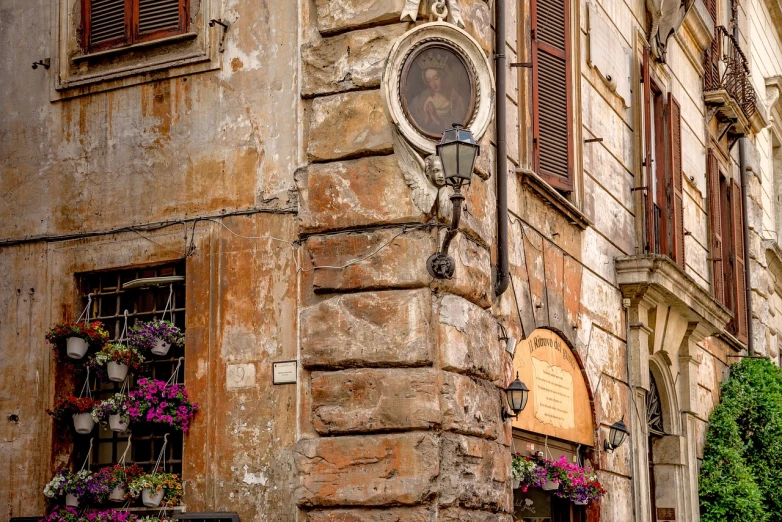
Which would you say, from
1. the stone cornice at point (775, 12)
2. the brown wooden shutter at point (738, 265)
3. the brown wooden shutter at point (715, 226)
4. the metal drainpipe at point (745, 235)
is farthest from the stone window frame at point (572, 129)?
the stone cornice at point (775, 12)

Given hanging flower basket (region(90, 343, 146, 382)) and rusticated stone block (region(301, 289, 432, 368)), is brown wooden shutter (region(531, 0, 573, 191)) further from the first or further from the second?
hanging flower basket (region(90, 343, 146, 382))

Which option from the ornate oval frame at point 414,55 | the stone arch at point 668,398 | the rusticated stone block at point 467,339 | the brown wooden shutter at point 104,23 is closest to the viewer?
the rusticated stone block at point 467,339

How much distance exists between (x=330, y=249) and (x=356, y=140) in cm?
78

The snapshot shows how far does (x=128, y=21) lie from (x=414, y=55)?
2547mm

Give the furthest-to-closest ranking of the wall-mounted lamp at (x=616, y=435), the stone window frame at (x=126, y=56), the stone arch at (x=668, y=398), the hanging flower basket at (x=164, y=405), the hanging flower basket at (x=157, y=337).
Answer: the stone arch at (x=668, y=398), the wall-mounted lamp at (x=616, y=435), the stone window frame at (x=126, y=56), the hanging flower basket at (x=157, y=337), the hanging flower basket at (x=164, y=405)

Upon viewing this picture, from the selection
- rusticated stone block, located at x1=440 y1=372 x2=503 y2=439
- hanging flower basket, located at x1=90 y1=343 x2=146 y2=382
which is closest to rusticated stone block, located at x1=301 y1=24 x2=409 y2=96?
rusticated stone block, located at x1=440 y1=372 x2=503 y2=439

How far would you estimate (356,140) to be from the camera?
9438 mm

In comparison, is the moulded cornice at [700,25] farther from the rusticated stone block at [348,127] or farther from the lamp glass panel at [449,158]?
the lamp glass panel at [449,158]

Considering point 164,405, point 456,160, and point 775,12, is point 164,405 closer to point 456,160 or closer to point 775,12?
point 456,160

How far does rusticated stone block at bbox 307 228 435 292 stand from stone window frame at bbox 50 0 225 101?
1.76 meters

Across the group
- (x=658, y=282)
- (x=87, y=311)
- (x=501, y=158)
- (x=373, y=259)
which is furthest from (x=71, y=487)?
(x=658, y=282)

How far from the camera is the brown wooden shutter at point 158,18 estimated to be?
408 inches

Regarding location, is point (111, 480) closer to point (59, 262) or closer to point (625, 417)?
point (59, 262)

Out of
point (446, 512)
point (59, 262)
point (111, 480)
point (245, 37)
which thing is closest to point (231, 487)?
point (111, 480)
